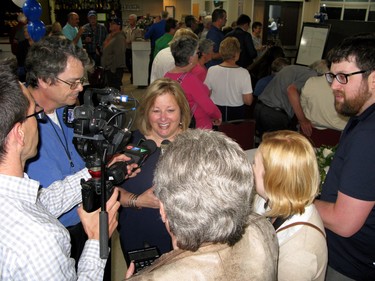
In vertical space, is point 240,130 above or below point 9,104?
below

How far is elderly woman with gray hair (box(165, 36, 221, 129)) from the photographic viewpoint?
114 inches

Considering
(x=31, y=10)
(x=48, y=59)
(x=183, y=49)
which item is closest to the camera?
(x=48, y=59)

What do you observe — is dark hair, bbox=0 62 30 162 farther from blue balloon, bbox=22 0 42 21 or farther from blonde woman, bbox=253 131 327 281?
blue balloon, bbox=22 0 42 21

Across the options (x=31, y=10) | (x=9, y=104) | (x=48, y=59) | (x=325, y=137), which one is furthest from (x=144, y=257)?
(x=31, y=10)

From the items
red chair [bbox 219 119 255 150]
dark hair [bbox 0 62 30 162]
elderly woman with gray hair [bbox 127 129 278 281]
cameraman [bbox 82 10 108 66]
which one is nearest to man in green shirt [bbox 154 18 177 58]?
cameraman [bbox 82 10 108 66]

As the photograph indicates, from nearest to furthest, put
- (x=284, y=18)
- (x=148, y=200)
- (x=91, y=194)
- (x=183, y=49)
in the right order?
(x=91, y=194)
(x=148, y=200)
(x=183, y=49)
(x=284, y=18)

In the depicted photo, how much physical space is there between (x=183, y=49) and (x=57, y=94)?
174 cm

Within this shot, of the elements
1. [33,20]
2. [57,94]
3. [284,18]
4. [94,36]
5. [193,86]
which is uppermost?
[284,18]

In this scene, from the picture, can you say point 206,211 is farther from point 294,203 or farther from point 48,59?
point 48,59

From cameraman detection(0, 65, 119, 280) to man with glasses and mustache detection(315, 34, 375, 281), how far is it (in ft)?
3.13

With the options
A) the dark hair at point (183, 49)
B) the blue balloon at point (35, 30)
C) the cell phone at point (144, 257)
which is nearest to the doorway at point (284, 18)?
the blue balloon at point (35, 30)

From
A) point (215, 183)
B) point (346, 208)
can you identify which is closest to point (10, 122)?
point (215, 183)

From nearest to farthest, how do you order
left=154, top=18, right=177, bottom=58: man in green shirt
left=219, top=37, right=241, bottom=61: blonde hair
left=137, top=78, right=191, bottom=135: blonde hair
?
left=137, top=78, right=191, bottom=135: blonde hair, left=219, top=37, right=241, bottom=61: blonde hair, left=154, top=18, right=177, bottom=58: man in green shirt

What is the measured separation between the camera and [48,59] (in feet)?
5.61
